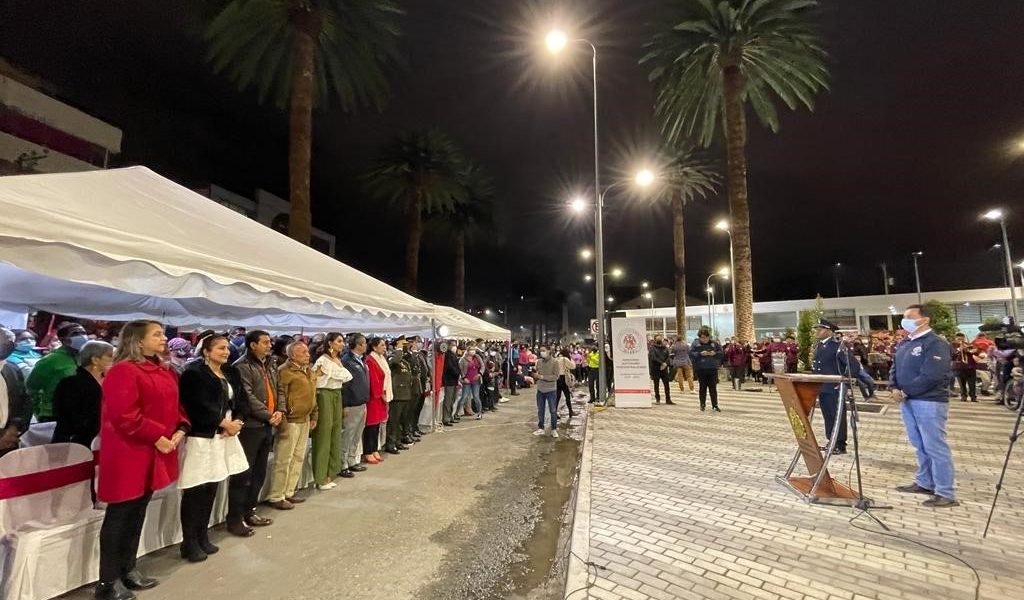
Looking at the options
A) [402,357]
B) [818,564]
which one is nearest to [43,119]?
[402,357]

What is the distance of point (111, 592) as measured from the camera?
3238mm

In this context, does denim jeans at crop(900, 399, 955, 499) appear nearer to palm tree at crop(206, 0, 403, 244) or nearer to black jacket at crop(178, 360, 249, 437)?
black jacket at crop(178, 360, 249, 437)

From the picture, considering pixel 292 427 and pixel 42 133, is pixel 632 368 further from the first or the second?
pixel 42 133

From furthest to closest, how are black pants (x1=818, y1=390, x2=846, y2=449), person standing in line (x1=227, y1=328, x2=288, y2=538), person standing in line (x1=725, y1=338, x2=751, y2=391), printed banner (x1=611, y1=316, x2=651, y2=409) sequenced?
person standing in line (x1=725, y1=338, x2=751, y2=391) < printed banner (x1=611, y1=316, x2=651, y2=409) < black pants (x1=818, y1=390, x2=846, y2=449) < person standing in line (x1=227, y1=328, x2=288, y2=538)

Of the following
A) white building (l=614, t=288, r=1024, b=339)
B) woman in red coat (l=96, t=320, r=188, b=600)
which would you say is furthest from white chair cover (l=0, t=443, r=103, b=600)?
white building (l=614, t=288, r=1024, b=339)

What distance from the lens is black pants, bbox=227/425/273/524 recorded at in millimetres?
4492

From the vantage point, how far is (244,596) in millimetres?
3330

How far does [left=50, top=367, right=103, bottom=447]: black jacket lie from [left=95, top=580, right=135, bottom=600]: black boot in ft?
3.99

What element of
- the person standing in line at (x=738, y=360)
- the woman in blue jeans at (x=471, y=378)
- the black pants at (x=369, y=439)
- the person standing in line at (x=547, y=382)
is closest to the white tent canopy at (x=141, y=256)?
the black pants at (x=369, y=439)

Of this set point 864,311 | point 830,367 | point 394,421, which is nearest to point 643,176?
point 830,367

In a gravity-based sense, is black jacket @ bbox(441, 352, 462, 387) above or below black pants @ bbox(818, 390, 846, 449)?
above

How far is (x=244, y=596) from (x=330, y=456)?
2886 millimetres

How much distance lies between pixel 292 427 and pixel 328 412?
2.50 feet

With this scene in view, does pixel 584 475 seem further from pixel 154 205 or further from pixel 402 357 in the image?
pixel 154 205
